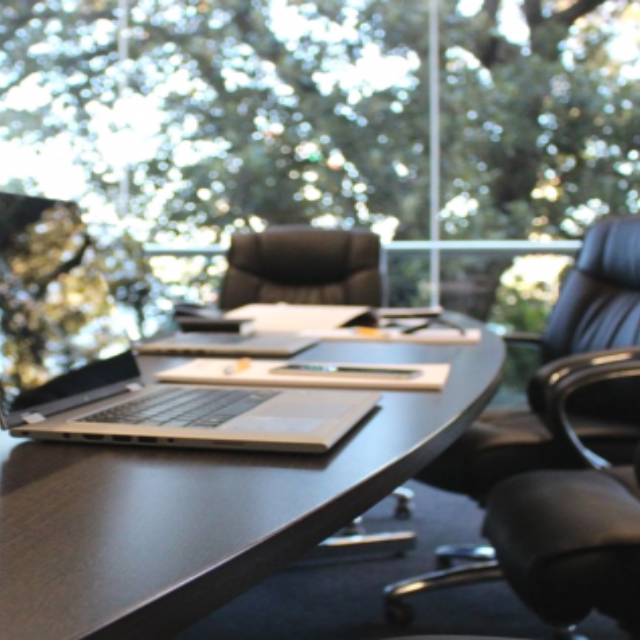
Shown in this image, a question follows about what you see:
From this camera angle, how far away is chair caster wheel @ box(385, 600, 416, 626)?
2146mm

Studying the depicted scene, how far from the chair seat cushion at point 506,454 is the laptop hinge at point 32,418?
1.17 meters

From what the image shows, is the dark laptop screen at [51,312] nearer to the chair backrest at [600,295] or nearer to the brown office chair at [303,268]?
the chair backrest at [600,295]

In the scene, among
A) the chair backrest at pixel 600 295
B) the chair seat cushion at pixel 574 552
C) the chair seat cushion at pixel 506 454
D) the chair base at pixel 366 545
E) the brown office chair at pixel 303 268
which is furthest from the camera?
the brown office chair at pixel 303 268

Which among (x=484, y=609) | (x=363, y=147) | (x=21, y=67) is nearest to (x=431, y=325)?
(x=484, y=609)

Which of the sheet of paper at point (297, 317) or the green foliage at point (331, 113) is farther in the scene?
the green foliage at point (331, 113)

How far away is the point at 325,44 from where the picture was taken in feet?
16.6

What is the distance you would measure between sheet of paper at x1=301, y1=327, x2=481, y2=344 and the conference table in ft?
2.78

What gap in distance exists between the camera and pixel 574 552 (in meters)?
1.27

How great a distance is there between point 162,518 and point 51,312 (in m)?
0.53

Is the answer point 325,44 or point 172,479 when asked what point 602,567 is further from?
point 325,44

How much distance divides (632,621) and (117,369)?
85cm

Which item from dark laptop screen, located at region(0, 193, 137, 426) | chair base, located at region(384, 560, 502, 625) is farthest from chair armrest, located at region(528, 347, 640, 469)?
dark laptop screen, located at region(0, 193, 137, 426)

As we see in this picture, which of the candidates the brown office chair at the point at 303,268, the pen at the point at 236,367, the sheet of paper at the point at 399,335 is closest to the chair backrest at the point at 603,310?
the sheet of paper at the point at 399,335

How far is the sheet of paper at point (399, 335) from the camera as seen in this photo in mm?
1906
